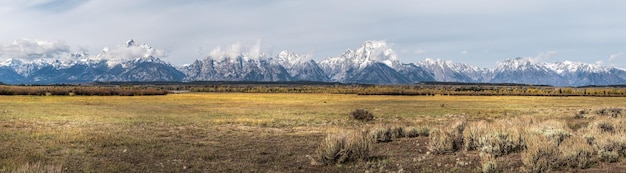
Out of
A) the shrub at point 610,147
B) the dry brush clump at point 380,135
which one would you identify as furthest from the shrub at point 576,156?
the dry brush clump at point 380,135

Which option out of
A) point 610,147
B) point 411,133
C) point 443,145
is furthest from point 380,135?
point 610,147

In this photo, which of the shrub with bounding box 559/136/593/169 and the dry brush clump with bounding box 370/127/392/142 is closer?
the shrub with bounding box 559/136/593/169

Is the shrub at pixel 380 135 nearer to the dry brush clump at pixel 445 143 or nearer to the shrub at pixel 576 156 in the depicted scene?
the dry brush clump at pixel 445 143

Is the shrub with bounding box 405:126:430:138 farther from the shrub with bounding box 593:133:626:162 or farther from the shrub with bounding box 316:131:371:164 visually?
the shrub with bounding box 593:133:626:162

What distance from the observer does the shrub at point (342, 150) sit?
15.2 m

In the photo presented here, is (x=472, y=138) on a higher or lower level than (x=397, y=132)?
higher

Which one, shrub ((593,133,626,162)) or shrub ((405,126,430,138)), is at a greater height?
shrub ((593,133,626,162))

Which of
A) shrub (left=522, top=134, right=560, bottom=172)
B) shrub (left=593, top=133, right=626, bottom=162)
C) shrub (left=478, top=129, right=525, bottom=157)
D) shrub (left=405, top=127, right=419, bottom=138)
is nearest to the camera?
shrub (left=522, top=134, right=560, bottom=172)

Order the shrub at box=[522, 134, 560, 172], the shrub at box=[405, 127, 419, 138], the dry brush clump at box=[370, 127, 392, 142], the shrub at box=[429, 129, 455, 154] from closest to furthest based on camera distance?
the shrub at box=[522, 134, 560, 172]
the shrub at box=[429, 129, 455, 154]
the dry brush clump at box=[370, 127, 392, 142]
the shrub at box=[405, 127, 419, 138]

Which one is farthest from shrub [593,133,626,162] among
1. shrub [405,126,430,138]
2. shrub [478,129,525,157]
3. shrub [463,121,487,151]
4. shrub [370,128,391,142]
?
shrub [370,128,391,142]

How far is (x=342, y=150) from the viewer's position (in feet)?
49.5

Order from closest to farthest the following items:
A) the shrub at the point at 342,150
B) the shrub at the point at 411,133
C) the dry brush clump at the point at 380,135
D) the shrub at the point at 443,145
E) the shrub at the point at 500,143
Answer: the shrub at the point at 500,143, the shrub at the point at 342,150, the shrub at the point at 443,145, the dry brush clump at the point at 380,135, the shrub at the point at 411,133

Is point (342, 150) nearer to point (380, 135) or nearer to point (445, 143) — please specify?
point (445, 143)

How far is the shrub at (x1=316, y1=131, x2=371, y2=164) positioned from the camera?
600 inches
